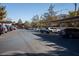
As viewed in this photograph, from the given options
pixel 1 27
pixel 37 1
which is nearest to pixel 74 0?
pixel 37 1

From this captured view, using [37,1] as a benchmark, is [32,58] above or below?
below

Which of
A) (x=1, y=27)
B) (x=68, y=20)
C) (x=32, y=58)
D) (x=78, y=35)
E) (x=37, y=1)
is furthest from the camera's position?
(x=68, y=20)

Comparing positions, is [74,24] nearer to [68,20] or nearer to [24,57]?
[68,20]

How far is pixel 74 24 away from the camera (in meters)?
29.8

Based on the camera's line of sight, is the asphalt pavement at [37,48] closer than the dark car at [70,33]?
Yes

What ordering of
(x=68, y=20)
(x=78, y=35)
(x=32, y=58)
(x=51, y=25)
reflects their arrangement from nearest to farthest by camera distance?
(x=32, y=58)
(x=78, y=35)
(x=68, y=20)
(x=51, y=25)

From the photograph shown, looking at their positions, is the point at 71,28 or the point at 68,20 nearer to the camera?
the point at 71,28

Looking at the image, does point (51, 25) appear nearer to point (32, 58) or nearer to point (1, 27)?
point (1, 27)

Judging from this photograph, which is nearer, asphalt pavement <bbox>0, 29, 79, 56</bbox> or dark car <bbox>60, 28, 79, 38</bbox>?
asphalt pavement <bbox>0, 29, 79, 56</bbox>

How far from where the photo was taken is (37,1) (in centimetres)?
1378

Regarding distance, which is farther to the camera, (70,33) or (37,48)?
(70,33)

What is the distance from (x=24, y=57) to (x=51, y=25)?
1021 inches

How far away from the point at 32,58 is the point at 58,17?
21479 mm

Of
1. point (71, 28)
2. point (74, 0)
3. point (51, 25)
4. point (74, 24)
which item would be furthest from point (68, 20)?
point (74, 0)
